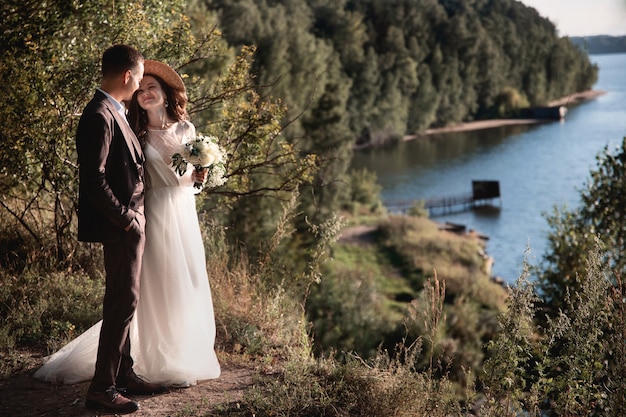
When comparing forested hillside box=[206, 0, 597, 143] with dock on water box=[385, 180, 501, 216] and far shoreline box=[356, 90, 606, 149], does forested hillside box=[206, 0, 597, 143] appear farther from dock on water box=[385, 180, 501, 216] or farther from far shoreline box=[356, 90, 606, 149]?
dock on water box=[385, 180, 501, 216]

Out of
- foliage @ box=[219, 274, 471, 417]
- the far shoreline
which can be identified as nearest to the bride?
foliage @ box=[219, 274, 471, 417]

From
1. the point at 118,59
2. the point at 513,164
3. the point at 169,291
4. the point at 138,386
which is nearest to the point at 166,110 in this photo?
the point at 118,59

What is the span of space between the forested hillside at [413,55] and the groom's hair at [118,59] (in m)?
38.3

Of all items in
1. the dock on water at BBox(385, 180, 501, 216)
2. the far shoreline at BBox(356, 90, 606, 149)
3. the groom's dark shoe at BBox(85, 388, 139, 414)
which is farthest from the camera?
the far shoreline at BBox(356, 90, 606, 149)

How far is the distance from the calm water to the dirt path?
1374 inches

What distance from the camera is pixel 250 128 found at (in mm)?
7398

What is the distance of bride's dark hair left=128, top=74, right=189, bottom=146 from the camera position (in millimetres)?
4734

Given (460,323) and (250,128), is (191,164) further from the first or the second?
(460,323)

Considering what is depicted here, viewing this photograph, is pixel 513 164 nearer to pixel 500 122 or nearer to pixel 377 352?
pixel 500 122

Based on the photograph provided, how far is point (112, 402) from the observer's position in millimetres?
4395

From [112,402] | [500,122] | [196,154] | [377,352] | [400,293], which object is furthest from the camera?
[500,122]

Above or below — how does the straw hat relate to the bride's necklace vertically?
above

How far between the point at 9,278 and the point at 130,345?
240 cm

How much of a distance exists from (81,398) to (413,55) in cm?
7502
